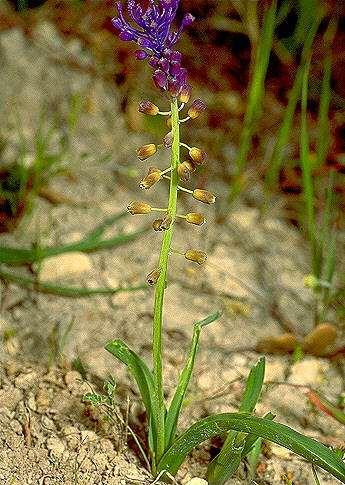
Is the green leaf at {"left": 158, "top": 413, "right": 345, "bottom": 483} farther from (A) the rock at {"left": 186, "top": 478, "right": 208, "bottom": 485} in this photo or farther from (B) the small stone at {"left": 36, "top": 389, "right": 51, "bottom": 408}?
(B) the small stone at {"left": 36, "top": 389, "right": 51, "bottom": 408}

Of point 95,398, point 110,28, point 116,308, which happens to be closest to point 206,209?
point 116,308

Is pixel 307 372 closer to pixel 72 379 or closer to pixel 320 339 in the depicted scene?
pixel 320 339

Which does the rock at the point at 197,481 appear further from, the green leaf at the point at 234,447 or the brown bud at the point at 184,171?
the brown bud at the point at 184,171

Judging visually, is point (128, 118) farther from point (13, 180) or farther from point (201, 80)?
point (13, 180)

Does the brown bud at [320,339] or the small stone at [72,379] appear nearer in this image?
the small stone at [72,379]

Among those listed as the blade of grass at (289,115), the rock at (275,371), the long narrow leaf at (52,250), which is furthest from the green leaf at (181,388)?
the blade of grass at (289,115)

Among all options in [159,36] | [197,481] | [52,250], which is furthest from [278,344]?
[159,36]

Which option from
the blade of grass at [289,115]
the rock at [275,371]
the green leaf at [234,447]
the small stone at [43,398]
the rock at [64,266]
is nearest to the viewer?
the green leaf at [234,447]

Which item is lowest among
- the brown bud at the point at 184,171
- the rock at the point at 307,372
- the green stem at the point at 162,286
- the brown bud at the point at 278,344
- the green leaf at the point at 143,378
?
the rock at the point at 307,372
